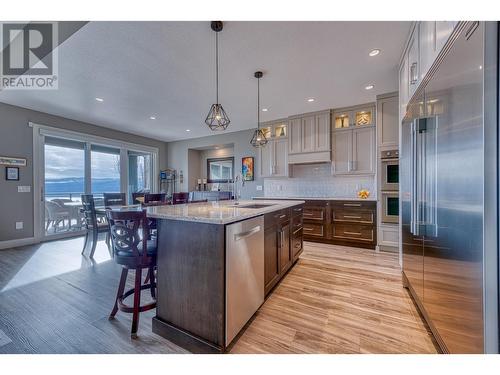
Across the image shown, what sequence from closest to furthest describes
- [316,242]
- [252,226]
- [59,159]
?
[252,226]
[316,242]
[59,159]

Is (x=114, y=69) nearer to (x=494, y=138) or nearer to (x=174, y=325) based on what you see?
(x=174, y=325)

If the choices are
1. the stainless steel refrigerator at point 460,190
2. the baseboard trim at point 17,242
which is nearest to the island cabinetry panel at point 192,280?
the stainless steel refrigerator at point 460,190

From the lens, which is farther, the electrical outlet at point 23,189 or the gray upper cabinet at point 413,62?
Answer: the electrical outlet at point 23,189

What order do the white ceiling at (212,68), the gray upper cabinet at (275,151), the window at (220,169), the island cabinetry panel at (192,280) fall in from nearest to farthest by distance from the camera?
the island cabinetry panel at (192,280), the white ceiling at (212,68), the gray upper cabinet at (275,151), the window at (220,169)

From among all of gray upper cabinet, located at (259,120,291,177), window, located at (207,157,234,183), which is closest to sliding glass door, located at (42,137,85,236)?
window, located at (207,157,234,183)

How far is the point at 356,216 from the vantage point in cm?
379

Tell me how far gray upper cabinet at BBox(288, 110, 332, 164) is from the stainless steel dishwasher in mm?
2928

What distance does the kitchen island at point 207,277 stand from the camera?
1367mm

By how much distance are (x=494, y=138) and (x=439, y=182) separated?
44 cm

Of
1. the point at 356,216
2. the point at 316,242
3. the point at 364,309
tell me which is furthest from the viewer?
the point at 316,242

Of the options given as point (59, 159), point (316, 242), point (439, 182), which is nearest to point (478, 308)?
point (439, 182)

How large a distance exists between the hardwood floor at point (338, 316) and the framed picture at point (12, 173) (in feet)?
17.0

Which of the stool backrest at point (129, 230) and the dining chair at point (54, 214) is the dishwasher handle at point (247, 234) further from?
the dining chair at point (54, 214)

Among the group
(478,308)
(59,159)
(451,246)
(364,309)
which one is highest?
(59,159)
